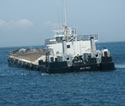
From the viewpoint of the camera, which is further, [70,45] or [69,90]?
[70,45]

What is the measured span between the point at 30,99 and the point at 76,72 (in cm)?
1593

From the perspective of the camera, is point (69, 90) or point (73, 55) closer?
point (69, 90)

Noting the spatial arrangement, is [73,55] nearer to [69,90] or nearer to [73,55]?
[73,55]

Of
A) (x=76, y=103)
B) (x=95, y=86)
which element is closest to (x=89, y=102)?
(x=76, y=103)

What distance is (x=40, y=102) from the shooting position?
1198 inches

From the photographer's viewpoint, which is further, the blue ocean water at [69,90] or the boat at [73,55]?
the boat at [73,55]

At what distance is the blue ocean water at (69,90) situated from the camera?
99.0ft

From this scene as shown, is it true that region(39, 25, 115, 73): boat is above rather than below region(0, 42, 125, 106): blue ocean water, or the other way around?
above

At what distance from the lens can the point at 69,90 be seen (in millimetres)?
35812

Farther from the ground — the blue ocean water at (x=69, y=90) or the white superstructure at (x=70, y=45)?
the white superstructure at (x=70, y=45)

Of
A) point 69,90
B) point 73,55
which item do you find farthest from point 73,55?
point 69,90

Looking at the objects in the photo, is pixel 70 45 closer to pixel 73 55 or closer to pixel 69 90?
pixel 73 55

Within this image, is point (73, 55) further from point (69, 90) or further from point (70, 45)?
point (69, 90)

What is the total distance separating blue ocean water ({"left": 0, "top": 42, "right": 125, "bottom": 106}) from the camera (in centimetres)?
3019
